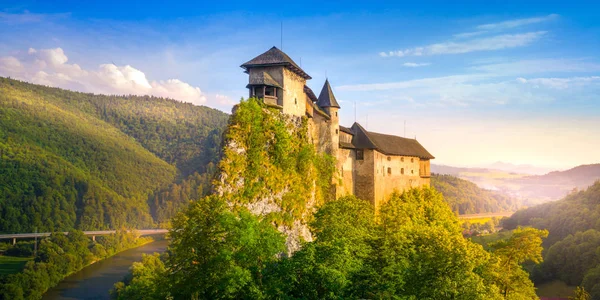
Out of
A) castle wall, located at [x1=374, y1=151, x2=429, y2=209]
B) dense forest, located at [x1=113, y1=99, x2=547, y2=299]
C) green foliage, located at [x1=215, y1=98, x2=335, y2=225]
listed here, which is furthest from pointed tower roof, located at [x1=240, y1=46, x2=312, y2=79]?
castle wall, located at [x1=374, y1=151, x2=429, y2=209]

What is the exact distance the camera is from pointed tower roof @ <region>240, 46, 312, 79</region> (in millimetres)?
44031

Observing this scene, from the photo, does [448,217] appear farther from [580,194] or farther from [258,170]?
[580,194]

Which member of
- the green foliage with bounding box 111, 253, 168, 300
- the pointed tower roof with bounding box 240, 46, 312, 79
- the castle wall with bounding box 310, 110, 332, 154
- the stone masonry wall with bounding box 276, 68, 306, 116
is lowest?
the green foliage with bounding box 111, 253, 168, 300

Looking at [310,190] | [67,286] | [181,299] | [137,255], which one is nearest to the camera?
[181,299]

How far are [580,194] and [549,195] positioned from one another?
93438 millimetres

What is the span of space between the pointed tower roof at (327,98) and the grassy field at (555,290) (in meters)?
48.4

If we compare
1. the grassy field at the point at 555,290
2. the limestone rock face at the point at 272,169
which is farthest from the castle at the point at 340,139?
the grassy field at the point at 555,290

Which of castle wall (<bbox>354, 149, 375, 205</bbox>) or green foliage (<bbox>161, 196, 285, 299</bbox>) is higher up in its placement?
castle wall (<bbox>354, 149, 375, 205</bbox>)

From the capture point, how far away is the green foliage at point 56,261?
82.0 m

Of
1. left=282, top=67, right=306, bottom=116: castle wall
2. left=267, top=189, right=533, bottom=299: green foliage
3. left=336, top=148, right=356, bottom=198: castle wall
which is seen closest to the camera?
left=267, top=189, right=533, bottom=299: green foliage

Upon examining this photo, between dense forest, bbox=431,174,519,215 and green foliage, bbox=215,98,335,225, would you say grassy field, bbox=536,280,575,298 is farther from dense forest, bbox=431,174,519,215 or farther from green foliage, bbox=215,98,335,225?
dense forest, bbox=431,174,519,215

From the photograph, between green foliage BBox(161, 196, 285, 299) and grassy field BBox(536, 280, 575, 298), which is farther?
grassy field BBox(536, 280, 575, 298)

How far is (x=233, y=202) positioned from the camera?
120ft

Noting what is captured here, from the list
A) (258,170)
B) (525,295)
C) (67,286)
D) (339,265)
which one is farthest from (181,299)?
(67,286)
